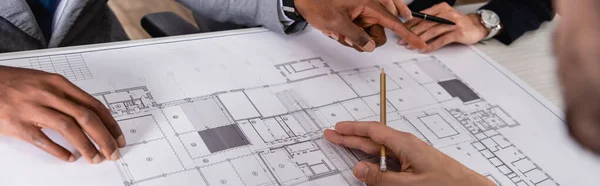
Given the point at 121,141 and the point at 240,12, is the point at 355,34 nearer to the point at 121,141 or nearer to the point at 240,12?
the point at 240,12

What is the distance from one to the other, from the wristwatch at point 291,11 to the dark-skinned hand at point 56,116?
1.63 feet

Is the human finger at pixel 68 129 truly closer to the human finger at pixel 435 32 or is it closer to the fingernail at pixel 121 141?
the fingernail at pixel 121 141

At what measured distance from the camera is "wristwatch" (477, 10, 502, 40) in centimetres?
154

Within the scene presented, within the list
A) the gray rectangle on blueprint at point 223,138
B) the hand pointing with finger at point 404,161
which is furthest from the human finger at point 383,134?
the gray rectangle on blueprint at point 223,138

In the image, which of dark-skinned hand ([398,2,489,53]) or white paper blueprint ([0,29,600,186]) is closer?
white paper blueprint ([0,29,600,186])

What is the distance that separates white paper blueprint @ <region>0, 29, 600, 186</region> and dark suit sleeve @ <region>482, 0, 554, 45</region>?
0.18m

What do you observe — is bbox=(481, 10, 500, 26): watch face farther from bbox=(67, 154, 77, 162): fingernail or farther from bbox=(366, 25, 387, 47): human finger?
bbox=(67, 154, 77, 162): fingernail

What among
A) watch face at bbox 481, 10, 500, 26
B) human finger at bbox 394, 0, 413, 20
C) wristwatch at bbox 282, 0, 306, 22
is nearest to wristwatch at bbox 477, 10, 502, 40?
watch face at bbox 481, 10, 500, 26

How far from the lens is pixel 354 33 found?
1335 millimetres

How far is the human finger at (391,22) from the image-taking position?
4.56 feet

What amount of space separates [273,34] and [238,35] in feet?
0.26

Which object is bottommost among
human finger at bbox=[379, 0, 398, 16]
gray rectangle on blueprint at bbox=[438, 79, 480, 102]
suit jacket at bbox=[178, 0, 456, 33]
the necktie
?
gray rectangle on blueprint at bbox=[438, 79, 480, 102]

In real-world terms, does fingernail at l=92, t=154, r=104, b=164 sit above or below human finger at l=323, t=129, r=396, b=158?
above

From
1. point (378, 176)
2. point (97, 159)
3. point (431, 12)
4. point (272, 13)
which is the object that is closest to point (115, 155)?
point (97, 159)
